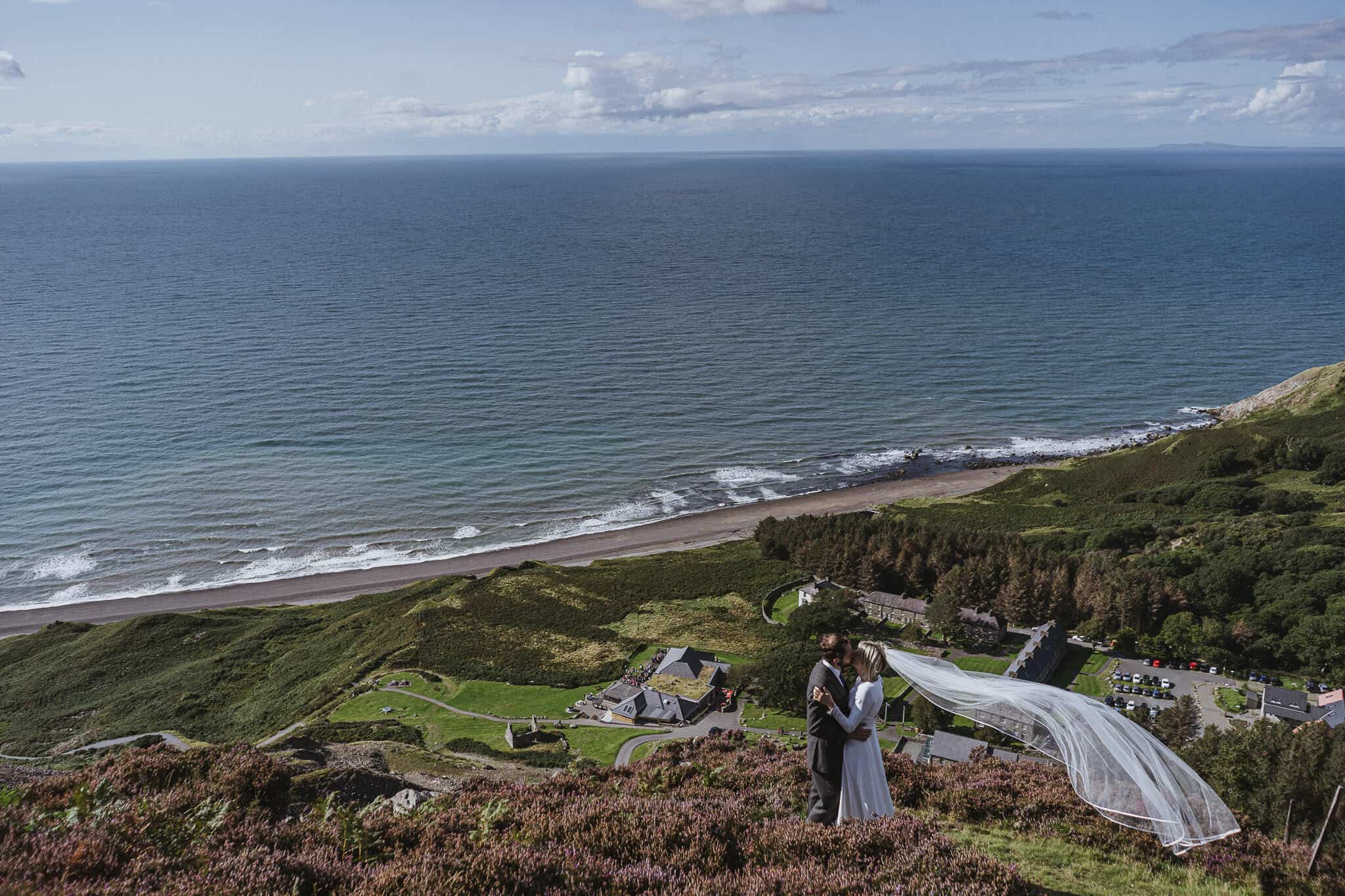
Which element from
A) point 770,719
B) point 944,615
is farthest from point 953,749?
point 944,615

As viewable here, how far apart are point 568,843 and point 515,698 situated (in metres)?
35.5

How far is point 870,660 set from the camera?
10875 millimetres

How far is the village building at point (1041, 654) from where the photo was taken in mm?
41000

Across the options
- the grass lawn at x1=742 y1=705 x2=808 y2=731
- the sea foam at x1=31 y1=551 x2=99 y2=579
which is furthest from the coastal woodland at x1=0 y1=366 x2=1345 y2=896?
the sea foam at x1=31 y1=551 x2=99 y2=579

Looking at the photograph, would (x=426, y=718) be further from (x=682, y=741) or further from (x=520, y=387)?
(x=520, y=387)

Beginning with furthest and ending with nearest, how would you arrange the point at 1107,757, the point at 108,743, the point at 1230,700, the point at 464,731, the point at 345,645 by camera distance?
the point at 345,645, the point at 464,731, the point at 1230,700, the point at 108,743, the point at 1107,757

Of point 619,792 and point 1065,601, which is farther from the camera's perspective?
point 1065,601

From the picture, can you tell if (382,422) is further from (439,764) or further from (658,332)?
(439,764)

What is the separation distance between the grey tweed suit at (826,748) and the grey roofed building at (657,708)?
2881 centimetres

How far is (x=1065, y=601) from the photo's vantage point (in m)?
49.8

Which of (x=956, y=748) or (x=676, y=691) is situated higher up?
(x=956, y=748)

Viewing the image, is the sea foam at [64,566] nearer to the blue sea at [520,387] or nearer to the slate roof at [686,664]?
the blue sea at [520,387]

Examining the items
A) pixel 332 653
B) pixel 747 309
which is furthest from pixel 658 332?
pixel 332 653

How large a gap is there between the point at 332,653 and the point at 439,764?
74.7 feet
